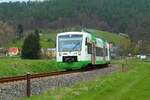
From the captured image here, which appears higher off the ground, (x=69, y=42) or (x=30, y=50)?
(x=30, y=50)

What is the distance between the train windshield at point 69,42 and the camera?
38688 mm

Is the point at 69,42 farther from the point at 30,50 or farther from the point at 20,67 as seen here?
the point at 30,50

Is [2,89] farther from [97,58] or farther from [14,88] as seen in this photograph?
[97,58]

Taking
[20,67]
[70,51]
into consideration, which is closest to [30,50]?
[20,67]

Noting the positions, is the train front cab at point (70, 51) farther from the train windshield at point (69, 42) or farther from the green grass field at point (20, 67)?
the green grass field at point (20, 67)

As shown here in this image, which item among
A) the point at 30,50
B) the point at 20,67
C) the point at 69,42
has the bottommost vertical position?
the point at 20,67

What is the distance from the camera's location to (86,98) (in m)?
17.5

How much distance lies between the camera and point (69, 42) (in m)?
39.1

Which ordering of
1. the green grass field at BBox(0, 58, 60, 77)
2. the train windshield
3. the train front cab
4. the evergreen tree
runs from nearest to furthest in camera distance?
1. the green grass field at BBox(0, 58, 60, 77)
2. the train front cab
3. the train windshield
4. the evergreen tree

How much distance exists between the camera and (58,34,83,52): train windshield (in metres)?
38.7

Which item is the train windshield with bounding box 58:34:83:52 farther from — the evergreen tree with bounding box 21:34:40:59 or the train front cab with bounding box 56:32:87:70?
the evergreen tree with bounding box 21:34:40:59

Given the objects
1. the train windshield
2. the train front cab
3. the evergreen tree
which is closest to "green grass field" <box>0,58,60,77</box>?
the train front cab

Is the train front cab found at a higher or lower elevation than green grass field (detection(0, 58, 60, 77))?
higher

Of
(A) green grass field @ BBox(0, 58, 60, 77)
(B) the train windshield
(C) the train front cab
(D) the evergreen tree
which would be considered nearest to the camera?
(A) green grass field @ BBox(0, 58, 60, 77)
